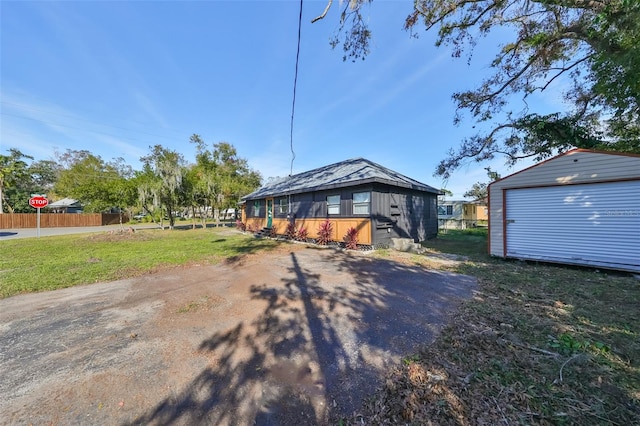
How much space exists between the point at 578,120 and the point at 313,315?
44.8 ft

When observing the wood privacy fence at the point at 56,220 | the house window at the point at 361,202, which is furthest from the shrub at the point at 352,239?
the wood privacy fence at the point at 56,220

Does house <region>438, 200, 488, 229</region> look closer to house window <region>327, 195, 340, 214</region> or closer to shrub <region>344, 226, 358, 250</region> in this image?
house window <region>327, 195, 340, 214</region>

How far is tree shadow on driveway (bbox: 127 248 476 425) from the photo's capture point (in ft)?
6.20

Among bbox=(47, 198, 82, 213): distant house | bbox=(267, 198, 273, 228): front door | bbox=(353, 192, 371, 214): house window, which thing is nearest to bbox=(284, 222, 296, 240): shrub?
bbox=(267, 198, 273, 228): front door

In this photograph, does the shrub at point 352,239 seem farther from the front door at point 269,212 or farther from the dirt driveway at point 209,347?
the front door at point 269,212

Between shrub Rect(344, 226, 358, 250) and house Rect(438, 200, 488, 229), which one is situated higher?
house Rect(438, 200, 488, 229)

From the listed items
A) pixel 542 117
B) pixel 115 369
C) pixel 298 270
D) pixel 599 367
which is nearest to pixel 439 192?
pixel 542 117

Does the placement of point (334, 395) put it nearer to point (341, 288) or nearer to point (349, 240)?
point (341, 288)

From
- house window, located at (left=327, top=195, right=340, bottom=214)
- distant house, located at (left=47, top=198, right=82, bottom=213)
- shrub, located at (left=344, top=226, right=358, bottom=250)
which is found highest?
distant house, located at (left=47, top=198, right=82, bottom=213)

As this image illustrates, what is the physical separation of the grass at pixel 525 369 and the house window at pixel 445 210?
868 inches

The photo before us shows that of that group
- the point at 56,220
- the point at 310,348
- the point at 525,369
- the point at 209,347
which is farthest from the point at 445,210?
the point at 56,220

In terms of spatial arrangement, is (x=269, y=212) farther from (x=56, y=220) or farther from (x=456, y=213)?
(x=56, y=220)

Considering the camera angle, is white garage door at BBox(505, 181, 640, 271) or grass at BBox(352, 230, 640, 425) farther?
white garage door at BBox(505, 181, 640, 271)

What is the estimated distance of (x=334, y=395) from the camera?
6.70 feet
